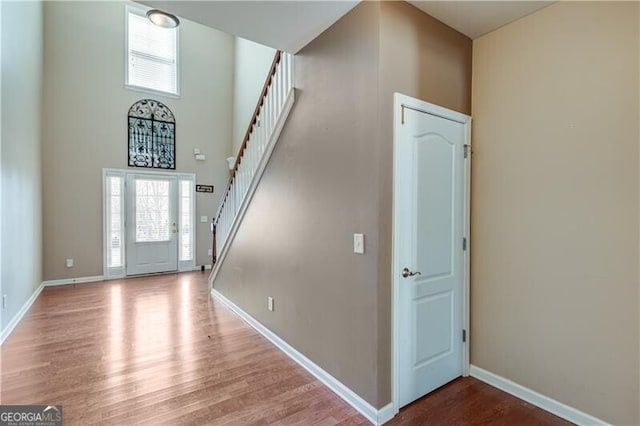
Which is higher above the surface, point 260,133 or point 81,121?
point 81,121

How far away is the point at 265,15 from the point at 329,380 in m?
2.71

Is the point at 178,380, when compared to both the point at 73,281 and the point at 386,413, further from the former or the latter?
the point at 73,281

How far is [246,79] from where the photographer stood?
7059mm

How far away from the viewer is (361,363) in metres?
2.17

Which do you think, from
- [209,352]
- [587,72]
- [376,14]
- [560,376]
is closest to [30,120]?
[209,352]

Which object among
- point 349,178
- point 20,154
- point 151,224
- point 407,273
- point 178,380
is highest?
point 20,154

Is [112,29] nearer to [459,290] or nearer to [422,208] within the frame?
[422,208]

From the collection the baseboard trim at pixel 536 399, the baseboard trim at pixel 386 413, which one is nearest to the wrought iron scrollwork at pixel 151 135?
the baseboard trim at pixel 386 413

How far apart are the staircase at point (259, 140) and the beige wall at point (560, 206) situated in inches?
66.4

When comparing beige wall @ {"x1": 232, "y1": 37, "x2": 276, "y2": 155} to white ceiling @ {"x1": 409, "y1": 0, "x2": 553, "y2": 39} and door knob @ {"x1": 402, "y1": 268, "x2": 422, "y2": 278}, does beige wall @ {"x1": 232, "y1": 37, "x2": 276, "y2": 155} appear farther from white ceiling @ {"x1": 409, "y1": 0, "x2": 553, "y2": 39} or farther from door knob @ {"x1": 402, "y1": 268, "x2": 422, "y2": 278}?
door knob @ {"x1": 402, "y1": 268, "x2": 422, "y2": 278}

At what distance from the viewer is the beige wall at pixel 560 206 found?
1867 millimetres

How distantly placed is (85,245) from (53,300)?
1434mm

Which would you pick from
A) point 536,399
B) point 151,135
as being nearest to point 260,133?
point 536,399

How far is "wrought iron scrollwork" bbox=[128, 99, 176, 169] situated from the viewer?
6371 mm
